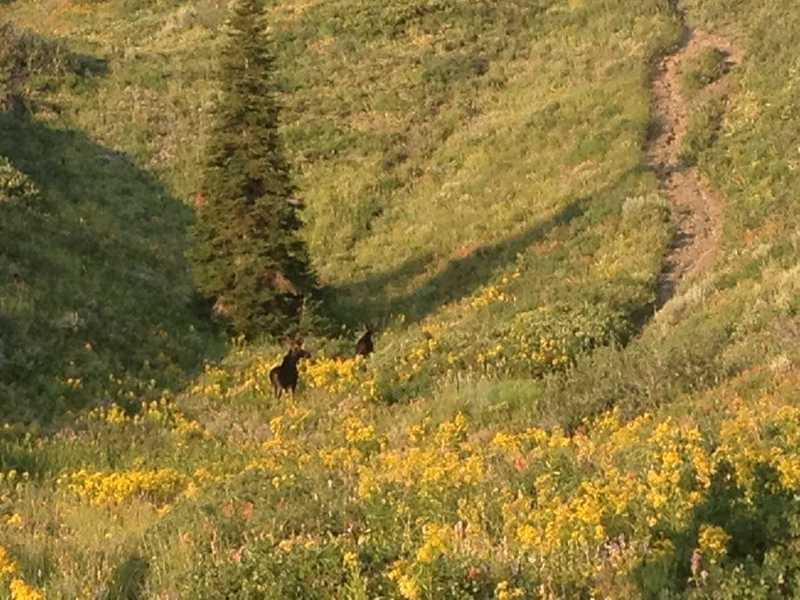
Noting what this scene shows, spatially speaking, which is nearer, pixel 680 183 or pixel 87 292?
pixel 87 292

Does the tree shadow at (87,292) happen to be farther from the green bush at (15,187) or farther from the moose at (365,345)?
the moose at (365,345)

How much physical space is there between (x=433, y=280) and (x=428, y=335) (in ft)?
20.5

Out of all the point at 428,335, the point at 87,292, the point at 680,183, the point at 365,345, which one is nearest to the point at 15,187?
the point at 87,292

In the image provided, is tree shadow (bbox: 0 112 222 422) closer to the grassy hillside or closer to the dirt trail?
the grassy hillside

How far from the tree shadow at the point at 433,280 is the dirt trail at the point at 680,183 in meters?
2.66

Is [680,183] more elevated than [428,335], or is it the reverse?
[680,183]

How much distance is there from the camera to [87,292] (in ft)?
62.7

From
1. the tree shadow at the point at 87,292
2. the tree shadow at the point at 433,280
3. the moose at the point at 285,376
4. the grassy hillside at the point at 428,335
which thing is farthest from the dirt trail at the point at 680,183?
the tree shadow at the point at 87,292

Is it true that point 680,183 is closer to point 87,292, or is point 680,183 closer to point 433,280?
point 433,280

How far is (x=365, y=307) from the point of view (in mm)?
22594

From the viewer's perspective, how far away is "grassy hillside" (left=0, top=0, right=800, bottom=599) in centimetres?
568

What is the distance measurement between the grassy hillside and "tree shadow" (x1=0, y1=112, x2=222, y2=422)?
0.32 ft

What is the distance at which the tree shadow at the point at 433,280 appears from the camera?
867 inches

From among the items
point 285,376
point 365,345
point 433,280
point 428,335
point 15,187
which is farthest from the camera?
point 433,280
